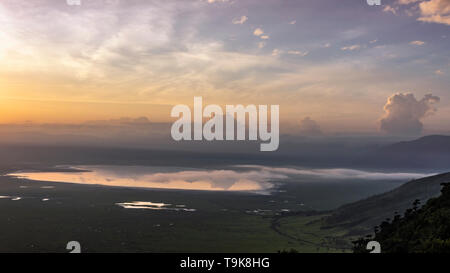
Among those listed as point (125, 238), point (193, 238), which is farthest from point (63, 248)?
point (193, 238)
